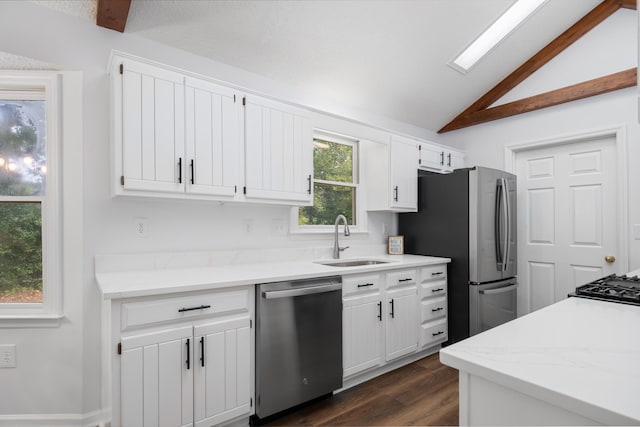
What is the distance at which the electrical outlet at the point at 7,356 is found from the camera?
194 cm

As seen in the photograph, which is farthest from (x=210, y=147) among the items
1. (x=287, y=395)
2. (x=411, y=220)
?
(x=411, y=220)

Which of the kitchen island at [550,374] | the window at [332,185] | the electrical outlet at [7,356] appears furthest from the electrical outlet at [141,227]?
the kitchen island at [550,374]

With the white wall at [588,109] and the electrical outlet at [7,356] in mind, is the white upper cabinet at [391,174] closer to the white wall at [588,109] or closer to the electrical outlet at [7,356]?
the white wall at [588,109]

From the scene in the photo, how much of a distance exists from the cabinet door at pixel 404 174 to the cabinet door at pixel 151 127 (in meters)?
2.06

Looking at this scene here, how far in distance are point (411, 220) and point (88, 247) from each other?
2.93m

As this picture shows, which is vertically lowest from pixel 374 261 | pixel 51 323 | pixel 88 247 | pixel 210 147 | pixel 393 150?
pixel 51 323

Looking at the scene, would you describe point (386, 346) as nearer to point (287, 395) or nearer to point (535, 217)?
point (287, 395)

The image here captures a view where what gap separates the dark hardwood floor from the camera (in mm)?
2045

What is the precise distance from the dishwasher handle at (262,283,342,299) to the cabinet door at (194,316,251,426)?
0.20m

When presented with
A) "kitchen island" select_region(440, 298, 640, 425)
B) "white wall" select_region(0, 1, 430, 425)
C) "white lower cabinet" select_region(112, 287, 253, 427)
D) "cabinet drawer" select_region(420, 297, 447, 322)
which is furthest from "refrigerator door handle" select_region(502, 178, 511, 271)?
"white wall" select_region(0, 1, 430, 425)

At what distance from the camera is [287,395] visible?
203 cm

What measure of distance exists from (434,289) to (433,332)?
388 millimetres

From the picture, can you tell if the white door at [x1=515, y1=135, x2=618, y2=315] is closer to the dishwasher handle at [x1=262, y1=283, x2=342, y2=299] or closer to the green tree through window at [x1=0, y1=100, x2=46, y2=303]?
the dishwasher handle at [x1=262, y1=283, x2=342, y2=299]

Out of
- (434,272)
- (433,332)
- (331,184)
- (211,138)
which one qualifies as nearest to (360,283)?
(434,272)
